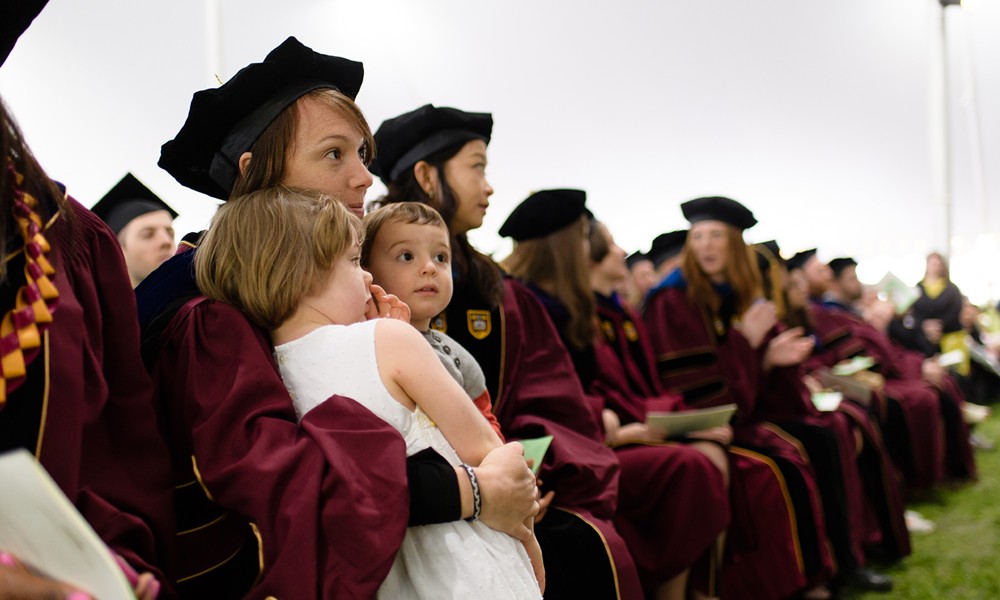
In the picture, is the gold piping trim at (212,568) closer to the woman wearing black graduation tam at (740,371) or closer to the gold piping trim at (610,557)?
the gold piping trim at (610,557)

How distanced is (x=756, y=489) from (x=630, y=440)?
2.38ft

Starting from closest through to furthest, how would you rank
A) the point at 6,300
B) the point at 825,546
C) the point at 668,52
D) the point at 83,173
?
the point at 6,300
the point at 83,173
the point at 825,546
the point at 668,52

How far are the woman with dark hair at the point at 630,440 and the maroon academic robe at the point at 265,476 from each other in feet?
6.79

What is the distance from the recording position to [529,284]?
3979mm

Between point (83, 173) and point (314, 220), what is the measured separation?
259 cm

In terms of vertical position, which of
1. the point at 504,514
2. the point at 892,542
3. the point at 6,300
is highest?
the point at 6,300

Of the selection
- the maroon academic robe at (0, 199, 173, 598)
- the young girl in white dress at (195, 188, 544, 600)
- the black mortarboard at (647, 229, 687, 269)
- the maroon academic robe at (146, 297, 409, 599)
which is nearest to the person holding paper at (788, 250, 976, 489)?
the black mortarboard at (647, 229, 687, 269)

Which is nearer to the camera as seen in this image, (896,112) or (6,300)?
(6,300)

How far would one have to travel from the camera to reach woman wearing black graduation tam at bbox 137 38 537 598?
1.59 metres

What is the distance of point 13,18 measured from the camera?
1.36 metres

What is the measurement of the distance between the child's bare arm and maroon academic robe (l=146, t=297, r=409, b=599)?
10 cm

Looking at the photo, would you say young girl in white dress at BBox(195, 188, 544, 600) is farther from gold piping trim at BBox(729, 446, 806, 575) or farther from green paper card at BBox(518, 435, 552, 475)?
gold piping trim at BBox(729, 446, 806, 575)

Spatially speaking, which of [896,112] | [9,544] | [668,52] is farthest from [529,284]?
[896,112]

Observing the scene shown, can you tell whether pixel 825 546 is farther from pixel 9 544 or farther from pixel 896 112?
pixel 896 112
